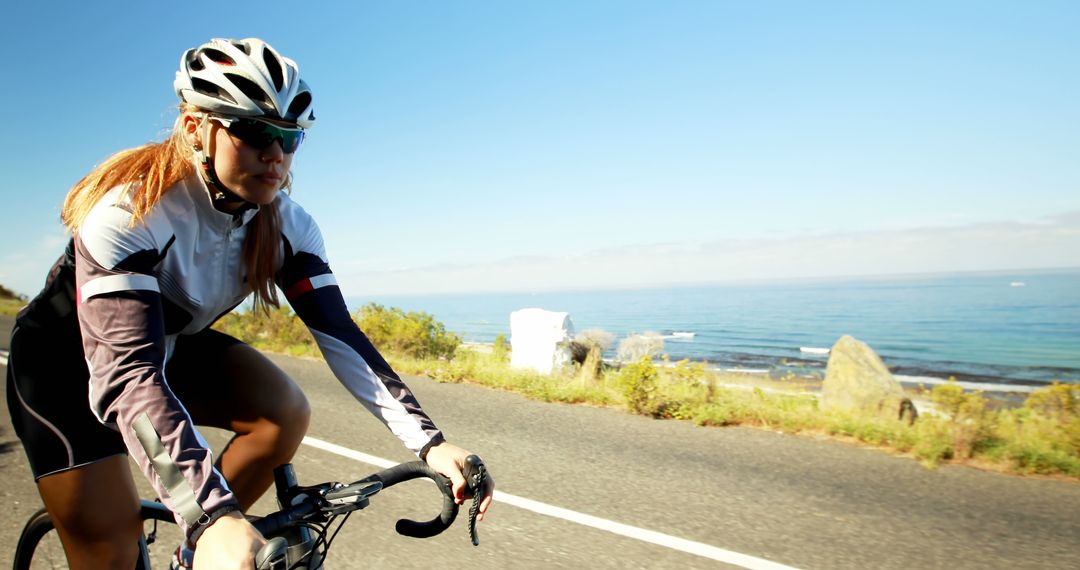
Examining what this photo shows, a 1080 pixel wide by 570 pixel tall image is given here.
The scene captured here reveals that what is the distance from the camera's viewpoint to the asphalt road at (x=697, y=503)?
11.5 ft

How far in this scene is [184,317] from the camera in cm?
205

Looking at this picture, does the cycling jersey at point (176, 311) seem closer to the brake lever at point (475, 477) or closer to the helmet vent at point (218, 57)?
the brake lever at point (475, 477)

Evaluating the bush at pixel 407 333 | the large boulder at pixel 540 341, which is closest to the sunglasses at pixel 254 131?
the large boulder at pixel 540 341

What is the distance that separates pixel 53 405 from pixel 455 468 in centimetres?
133

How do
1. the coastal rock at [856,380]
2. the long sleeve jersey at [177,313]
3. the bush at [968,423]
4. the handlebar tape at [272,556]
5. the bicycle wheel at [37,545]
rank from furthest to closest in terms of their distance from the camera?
the coastal rock at [856,380] → the bush at [968,423] → the bicycle wheel at [37,545] → the long sleeve jersey at [177,313] → the handlebar tape at [272,556]

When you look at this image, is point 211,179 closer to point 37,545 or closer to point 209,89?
point 209,89

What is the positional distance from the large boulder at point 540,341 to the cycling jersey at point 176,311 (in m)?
9.31

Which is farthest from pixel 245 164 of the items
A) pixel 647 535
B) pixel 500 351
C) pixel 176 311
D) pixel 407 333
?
pixel 500 351

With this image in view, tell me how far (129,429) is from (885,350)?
152ft

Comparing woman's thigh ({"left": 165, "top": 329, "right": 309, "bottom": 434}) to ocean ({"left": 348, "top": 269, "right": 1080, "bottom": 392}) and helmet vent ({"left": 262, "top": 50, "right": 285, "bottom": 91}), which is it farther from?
ocean ({"left": 348, "top": 269, "right": 1080, "bottom": 392})

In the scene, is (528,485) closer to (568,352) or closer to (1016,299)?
(568,352)

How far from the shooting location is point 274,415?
86.7 inches

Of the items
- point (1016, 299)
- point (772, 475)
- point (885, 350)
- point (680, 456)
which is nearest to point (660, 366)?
point (680, 456)

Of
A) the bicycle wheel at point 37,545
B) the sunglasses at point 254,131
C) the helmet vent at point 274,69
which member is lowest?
the bicycle wheel at point 37,545
